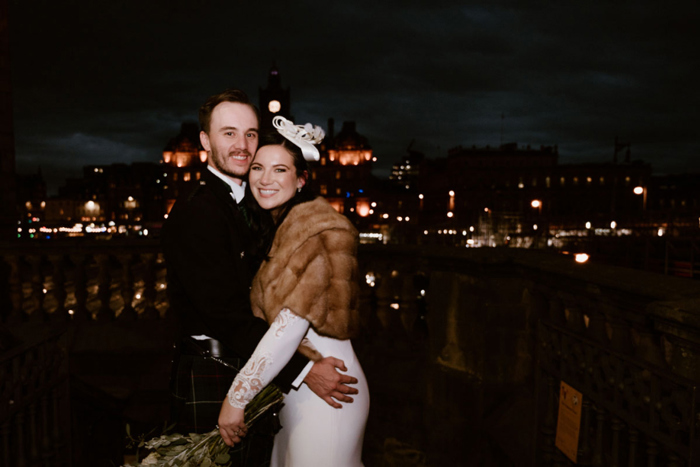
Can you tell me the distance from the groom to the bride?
88mm

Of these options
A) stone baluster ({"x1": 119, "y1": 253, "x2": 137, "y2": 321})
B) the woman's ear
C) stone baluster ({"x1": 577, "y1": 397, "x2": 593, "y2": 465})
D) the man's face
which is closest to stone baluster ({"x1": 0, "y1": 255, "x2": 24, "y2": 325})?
stone baluster ({"x1": 119, "y1": 253, "x2": 137, "y2": 321})

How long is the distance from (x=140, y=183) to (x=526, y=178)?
8274 cm

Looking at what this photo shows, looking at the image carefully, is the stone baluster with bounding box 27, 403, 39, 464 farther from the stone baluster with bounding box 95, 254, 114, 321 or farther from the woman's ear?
the stone baluster with bounding box 95, 254, 114, 321

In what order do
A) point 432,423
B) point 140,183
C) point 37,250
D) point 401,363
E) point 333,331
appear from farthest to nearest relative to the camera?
point 140,183
point 37,250
point 401,363
point 432,423
point 333,331

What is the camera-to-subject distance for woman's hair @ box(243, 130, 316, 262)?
2336 millimetres

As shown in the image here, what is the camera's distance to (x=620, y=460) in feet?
8.32

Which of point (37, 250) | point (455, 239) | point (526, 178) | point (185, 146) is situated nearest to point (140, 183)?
point (185, 146)

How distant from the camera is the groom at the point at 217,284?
7.11ft

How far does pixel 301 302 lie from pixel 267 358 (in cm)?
28

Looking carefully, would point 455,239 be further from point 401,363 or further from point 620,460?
point 620,460

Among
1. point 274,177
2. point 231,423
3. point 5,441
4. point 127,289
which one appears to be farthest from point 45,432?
point 127,289

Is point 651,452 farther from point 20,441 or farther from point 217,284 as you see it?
point 20,441

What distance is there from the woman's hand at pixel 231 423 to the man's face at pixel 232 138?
113cm

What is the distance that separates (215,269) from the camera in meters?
2.17
